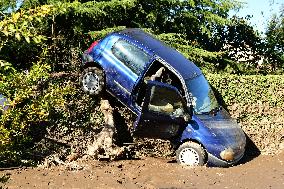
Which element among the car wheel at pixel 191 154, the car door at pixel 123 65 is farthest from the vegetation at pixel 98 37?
the car wheel at pixel 191 154

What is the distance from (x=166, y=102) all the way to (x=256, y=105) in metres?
3.75

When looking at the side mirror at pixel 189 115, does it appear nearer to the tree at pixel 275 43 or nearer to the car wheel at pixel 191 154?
the car wheel at pixel 191 154

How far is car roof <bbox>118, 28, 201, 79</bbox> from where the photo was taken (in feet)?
32.8

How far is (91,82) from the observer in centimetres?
1044

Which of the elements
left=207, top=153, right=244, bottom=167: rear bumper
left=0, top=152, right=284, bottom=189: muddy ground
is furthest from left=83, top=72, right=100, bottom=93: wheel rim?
left=207, top=153, right=244, bottom=167: rear bumper

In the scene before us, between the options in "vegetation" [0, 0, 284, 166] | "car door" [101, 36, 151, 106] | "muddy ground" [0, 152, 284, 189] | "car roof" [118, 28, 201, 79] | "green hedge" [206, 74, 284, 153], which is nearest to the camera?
"vegetation" [0, 0, 284, 166]

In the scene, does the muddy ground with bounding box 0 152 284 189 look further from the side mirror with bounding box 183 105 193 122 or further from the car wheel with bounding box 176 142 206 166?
the side mirror with bounding box 183 105 193 122

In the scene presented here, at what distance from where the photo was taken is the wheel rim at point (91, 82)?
10.3m

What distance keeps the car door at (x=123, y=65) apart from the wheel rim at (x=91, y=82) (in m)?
0.30

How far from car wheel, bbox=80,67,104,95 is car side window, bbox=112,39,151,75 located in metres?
0.67

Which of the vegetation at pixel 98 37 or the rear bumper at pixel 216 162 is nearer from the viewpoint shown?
the vegetation at pixel 98 37

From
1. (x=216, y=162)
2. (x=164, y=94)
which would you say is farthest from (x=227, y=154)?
(x=164, y=94)

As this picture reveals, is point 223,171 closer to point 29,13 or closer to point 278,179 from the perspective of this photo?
point 278,179

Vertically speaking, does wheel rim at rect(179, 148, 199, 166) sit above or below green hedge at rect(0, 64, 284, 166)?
below
